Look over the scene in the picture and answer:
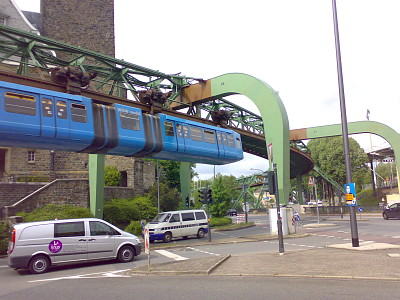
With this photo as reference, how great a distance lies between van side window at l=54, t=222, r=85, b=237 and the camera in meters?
13.0

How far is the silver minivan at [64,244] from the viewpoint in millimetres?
12312

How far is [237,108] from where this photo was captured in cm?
4400

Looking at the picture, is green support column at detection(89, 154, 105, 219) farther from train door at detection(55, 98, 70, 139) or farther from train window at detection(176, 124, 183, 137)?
train door at detection(55, 98, 70, 139)

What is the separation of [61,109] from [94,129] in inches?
69.8

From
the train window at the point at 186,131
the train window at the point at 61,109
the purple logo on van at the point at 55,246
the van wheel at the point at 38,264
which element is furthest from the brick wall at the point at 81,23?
the van wheel at the point at 38,264

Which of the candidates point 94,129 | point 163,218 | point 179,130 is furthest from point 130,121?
point 163,218

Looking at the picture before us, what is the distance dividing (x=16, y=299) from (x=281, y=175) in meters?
19.2

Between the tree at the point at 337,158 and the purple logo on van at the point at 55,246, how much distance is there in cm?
5571

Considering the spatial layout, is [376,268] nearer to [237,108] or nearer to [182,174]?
[182,174]

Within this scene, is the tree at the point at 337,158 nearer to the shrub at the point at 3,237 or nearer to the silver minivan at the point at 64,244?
the shrub at the point at 3,237

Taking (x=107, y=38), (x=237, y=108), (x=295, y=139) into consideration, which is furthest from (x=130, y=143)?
(x=295, y=139)

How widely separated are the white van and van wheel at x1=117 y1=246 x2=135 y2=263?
7.36m

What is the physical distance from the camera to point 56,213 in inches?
1011

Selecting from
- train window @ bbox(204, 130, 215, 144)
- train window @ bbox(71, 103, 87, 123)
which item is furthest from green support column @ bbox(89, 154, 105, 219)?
train window @ bbox(71, 103, 87, 123)
